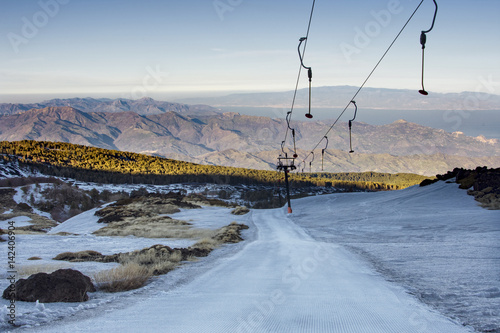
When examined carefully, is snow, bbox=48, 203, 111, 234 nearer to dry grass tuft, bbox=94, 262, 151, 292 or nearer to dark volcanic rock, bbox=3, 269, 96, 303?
dry grass tuft, bbox=94, 262, 151, 292

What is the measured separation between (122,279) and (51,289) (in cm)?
205

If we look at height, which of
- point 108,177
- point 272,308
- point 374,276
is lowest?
point 108,177

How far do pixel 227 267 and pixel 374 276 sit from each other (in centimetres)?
502

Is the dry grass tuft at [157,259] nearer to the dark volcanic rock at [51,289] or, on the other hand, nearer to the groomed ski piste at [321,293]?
the groomed ski piste at [321,293]

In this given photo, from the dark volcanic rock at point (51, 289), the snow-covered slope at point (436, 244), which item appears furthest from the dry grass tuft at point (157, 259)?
the snow-covered slope at point (436, 244)

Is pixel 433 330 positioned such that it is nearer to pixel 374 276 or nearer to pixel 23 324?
pixel 374 276

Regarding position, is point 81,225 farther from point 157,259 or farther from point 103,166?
point 103,166

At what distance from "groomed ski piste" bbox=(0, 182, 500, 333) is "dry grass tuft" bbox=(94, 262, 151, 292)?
0.38 m

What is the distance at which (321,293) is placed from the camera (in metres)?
9.59

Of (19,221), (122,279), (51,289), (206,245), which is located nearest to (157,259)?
(122,279)

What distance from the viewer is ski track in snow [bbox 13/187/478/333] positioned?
7.00m

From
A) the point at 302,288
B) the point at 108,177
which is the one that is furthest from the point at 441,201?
the point at 108,177

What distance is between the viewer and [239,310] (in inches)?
313

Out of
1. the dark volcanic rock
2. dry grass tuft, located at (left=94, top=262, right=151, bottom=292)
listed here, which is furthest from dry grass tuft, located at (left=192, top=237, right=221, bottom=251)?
the dark volcanic rock
